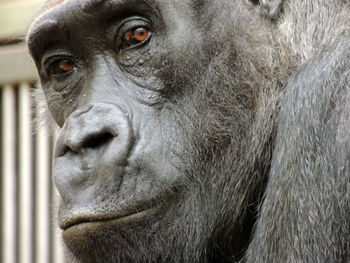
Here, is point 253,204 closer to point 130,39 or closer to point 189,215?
point 189,215

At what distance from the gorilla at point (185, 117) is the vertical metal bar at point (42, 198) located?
11.0 ft

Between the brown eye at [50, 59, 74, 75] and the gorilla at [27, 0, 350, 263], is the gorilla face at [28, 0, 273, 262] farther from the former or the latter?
the brown eye at [50, 59, 74, 75]

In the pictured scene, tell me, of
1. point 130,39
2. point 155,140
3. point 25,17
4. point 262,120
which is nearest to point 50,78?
point 130,39

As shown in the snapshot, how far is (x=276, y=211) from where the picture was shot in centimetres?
317

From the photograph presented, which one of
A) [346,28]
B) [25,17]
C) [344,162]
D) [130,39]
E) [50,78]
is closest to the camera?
[344,162]

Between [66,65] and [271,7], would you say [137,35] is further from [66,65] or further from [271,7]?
[271,7]

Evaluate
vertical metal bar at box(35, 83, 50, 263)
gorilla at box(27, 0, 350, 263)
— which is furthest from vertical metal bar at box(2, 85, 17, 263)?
gorilla at box(27, 0, 350, 263)

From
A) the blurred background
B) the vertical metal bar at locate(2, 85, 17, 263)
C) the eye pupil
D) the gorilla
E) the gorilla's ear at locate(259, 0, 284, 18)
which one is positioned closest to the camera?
the gorilla

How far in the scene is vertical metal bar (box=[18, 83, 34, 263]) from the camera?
282 inches

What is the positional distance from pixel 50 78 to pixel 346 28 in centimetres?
148

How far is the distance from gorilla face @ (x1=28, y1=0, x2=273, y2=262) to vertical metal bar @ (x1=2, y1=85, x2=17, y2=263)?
3.55 m

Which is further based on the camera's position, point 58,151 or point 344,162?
point 58,151

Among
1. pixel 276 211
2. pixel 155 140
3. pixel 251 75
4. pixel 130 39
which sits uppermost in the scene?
pixel 130 39

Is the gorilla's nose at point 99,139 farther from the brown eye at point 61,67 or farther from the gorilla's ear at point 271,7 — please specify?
the gorilla's ear at point 271,7
